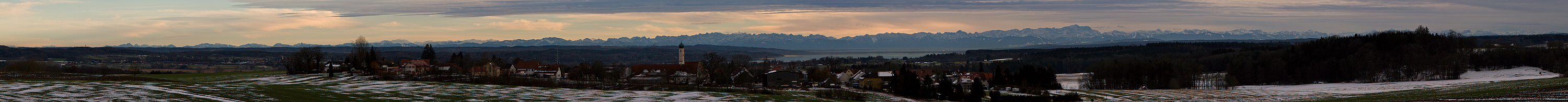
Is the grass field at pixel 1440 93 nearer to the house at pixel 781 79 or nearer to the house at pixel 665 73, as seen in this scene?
the house at pixel 781 79

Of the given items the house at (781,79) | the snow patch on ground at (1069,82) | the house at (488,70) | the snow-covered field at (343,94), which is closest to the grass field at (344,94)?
the snow-covered field at (343,94)

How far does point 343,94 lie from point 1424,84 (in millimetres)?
83283

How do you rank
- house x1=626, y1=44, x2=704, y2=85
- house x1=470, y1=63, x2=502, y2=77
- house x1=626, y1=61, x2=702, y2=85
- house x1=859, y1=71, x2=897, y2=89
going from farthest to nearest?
house x1=626, y1=61, x2=702, y2=85 < house x1=626, y1=44, x2=704, y2=85 < house x1=470, y1=63, x2=502, y2=77 < house x1=859, y1=71, x2=897, y2=89

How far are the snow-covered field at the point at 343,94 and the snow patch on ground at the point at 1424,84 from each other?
44595mm

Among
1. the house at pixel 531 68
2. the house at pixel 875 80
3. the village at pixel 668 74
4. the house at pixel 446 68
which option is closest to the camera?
the village at pixel 668 74

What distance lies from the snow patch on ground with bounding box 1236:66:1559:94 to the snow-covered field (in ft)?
146

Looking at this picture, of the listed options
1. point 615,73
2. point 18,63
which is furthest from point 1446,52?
point 18,63

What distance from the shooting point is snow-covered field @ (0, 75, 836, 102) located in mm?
38750

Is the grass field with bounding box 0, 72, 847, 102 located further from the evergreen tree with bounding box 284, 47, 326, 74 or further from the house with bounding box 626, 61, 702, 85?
the evergreen tree with bounding box 284, 47, 326, 74

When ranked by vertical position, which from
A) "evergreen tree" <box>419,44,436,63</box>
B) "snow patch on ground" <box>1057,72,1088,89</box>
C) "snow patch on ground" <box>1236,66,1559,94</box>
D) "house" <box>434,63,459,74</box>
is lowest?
"snow patch on ground" <box>1057,72,1088,89</box>

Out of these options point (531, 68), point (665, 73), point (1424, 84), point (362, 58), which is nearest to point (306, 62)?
point (362, 58)

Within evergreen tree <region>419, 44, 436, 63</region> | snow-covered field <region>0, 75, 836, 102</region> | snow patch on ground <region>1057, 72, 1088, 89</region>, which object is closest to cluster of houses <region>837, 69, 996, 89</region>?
snow patch on ground <region>1057, 72, 1088, 89</region>

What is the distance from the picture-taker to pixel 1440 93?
5588 cm

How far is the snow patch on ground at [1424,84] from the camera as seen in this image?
7044 cm
